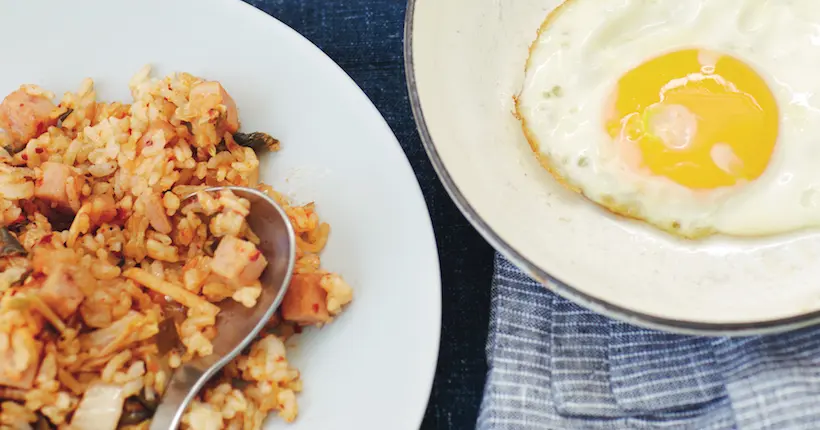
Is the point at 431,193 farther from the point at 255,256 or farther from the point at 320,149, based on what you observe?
the point at 255,256

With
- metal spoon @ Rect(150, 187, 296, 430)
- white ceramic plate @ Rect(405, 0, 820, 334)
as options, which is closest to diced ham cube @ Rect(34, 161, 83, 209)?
metal spoon @ Rect(150, 187, 296, 430)

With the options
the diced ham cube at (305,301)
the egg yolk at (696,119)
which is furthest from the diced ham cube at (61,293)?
the egg yolk at (696,119)

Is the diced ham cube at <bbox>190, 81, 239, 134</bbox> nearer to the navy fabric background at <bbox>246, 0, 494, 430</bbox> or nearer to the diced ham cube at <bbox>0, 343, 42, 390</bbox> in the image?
the navy fabric background at <bbox>246, 0, 494, 430</bbox>

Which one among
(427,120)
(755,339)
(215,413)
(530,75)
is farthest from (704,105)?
(215,413)

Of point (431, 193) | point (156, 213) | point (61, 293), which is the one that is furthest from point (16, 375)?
point (431, 193)

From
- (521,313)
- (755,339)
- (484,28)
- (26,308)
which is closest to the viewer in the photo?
(26,308)

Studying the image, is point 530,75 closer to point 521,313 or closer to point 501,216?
point 501,216
